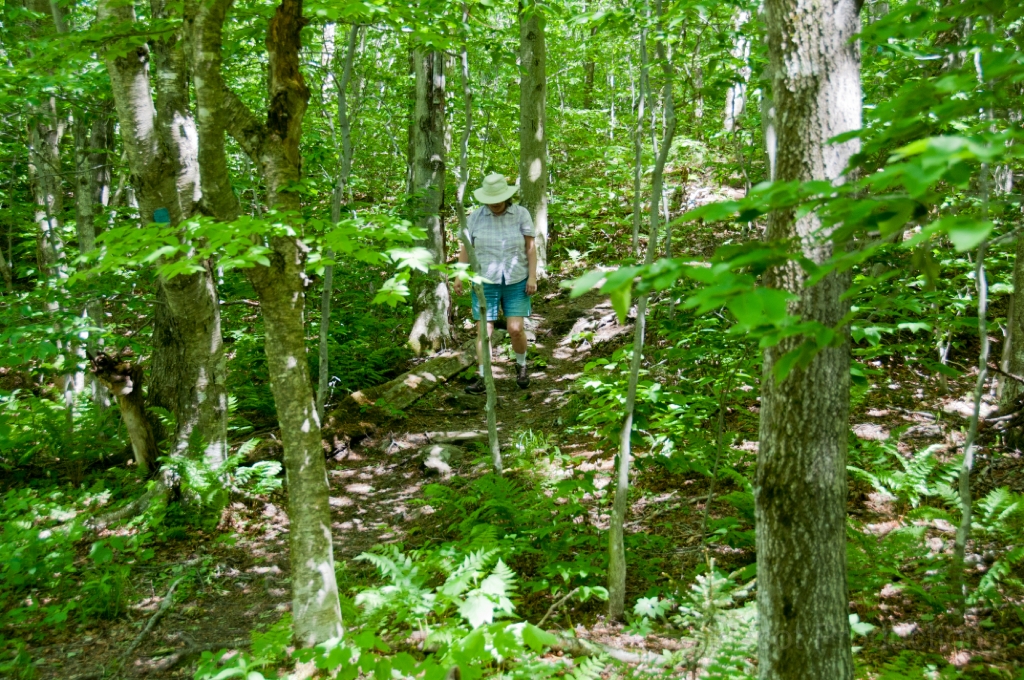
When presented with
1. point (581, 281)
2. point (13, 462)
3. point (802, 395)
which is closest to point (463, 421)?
point (13, 462)

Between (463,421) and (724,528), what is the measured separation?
3892mm

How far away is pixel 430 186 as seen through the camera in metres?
8.26

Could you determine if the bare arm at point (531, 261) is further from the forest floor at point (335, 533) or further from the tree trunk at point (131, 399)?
the tree trunk at point (131, 399)

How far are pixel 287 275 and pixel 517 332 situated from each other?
4.24m

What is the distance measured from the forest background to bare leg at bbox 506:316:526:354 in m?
0.67

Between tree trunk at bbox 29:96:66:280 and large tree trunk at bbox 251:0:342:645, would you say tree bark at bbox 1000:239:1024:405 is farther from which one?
tree trunk at bbox 29:96:66:280

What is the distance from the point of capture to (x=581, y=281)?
49.7 inches

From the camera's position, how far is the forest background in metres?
2.20

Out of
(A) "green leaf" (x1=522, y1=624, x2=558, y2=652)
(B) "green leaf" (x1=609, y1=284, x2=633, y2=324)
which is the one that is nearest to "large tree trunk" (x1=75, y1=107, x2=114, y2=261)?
(A) "green leaf" (x1=522, y1=624, x2=558, y2=652)

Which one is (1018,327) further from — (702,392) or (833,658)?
(833,658)

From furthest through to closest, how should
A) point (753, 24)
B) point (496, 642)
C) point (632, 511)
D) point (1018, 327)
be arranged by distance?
point (753, 24) → point (1018, 327) → point (632, 511) → point (496, 642)

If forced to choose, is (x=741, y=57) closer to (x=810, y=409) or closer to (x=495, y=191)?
(x=495, y=191)

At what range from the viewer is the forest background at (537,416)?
220 cm

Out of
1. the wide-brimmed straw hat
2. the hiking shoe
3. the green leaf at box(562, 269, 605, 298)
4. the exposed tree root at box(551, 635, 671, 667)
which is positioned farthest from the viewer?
the hiking shoe
